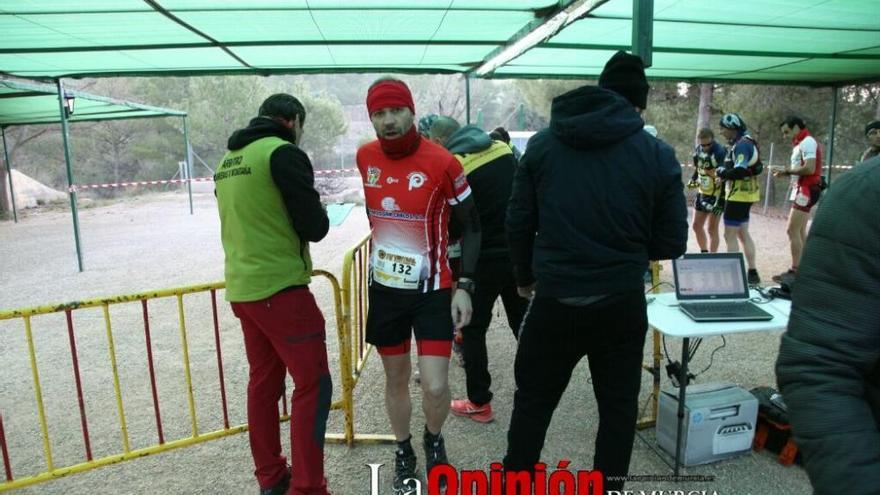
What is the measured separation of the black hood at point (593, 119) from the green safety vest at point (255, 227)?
117cm

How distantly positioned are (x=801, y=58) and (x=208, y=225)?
1278cm

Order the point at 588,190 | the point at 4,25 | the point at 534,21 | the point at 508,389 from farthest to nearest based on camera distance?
the point at 534,21 → the point at 4,25 → the point at 508,389 → the point at 588,190

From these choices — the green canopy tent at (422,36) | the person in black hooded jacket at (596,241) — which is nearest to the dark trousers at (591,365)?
the person in black hooded jacket at (596,241)

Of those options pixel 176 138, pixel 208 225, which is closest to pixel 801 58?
pixel 208 225

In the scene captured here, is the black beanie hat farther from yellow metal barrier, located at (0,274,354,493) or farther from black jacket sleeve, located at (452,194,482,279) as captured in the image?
yellow metal barrier, located at (0,274,354,493)

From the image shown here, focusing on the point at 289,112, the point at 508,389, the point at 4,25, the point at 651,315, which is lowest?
the point at 508,389

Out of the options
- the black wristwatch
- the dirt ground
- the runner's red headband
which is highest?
the runner's red headband

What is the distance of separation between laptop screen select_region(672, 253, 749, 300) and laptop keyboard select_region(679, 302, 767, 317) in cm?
9

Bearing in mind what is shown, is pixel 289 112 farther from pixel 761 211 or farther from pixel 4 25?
pixel 761 211

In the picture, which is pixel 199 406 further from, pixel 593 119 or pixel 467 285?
pixel 593 119

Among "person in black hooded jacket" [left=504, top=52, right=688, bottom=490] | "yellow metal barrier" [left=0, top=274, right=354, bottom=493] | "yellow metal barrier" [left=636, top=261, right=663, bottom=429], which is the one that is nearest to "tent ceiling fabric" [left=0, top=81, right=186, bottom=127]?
"yellow metal barrier" [left=0, top=274, right=354, bottom=493]

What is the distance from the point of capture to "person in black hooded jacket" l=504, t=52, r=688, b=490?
6.35ft

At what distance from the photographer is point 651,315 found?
2766 millimetres

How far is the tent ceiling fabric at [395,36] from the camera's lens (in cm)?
417
